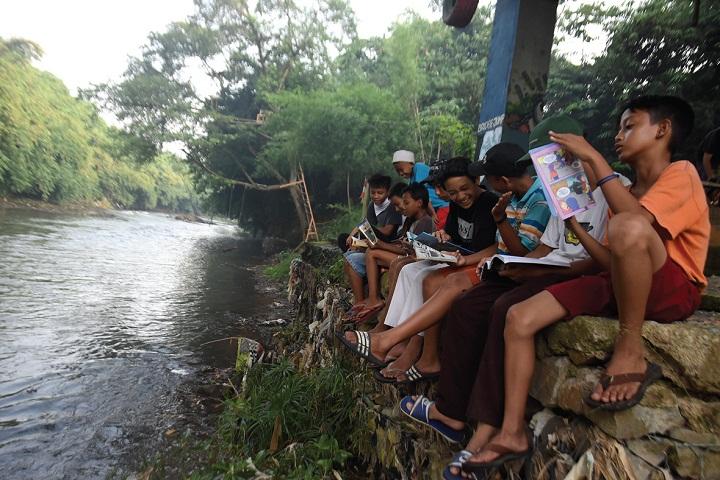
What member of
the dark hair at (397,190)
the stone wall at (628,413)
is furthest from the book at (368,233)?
the stone wall at (628,413)

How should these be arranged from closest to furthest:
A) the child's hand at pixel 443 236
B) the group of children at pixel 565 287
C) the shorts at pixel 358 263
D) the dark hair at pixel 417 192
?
the group of children at pixel 565 287
the child's hand at pixel 443 236
the dark hair at pixel 417 192
the shorts at pixel 358 263

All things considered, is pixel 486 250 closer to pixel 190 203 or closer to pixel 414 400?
pixel 414 400

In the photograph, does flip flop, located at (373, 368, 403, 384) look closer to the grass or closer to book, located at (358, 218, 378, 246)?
the grass

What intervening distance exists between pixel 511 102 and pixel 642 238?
3684 millimetres

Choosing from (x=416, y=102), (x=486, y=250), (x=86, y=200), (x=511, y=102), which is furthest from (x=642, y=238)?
(x=86, y=200)

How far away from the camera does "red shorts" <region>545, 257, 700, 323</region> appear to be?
159cm

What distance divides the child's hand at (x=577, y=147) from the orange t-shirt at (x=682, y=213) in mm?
241

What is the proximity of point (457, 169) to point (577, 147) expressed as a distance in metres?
1.08

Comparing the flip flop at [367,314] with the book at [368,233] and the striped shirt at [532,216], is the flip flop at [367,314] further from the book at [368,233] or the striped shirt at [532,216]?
the striped shirt at [532,216]

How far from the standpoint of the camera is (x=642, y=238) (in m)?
1.46

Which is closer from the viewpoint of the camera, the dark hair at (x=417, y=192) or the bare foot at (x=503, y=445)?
the bare foot at (x=503, y=445)

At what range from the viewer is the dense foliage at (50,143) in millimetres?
22531

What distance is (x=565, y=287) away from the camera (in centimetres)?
170

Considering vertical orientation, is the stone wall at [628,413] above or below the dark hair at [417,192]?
below
